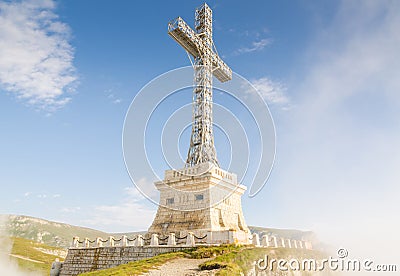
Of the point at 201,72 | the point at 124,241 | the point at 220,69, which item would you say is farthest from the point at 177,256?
the point at 220,69

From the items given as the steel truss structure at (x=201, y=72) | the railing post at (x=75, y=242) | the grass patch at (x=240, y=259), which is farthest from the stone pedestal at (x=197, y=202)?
the railing post at (x=75, y=242)

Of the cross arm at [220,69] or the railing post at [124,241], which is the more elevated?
the cross arm at [220,69]

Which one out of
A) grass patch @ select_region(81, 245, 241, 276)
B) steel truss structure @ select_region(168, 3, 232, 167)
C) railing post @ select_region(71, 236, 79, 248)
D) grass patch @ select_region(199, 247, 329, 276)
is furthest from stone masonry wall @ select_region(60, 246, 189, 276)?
steel truss structure @ select_region(168, 3, 232, 167)

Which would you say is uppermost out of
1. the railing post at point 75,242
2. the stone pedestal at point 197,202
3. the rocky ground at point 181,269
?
the stone pedestal at point 197,202

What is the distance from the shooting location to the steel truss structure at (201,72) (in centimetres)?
1950

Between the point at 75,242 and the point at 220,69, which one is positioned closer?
the point at 75,242

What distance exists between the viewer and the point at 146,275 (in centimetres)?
966

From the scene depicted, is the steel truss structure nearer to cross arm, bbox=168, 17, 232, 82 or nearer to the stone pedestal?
cross arm, bbox=168, 17, 232, 82

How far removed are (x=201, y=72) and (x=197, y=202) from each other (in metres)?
9.64

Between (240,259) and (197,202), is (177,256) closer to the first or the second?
(240,259)

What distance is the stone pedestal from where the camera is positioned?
16391mm

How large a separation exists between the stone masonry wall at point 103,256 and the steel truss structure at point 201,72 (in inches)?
268

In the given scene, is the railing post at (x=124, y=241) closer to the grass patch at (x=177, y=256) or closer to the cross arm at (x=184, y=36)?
the grass patch at (x=177, y=256)

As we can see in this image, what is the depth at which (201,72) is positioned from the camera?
2155 cm
